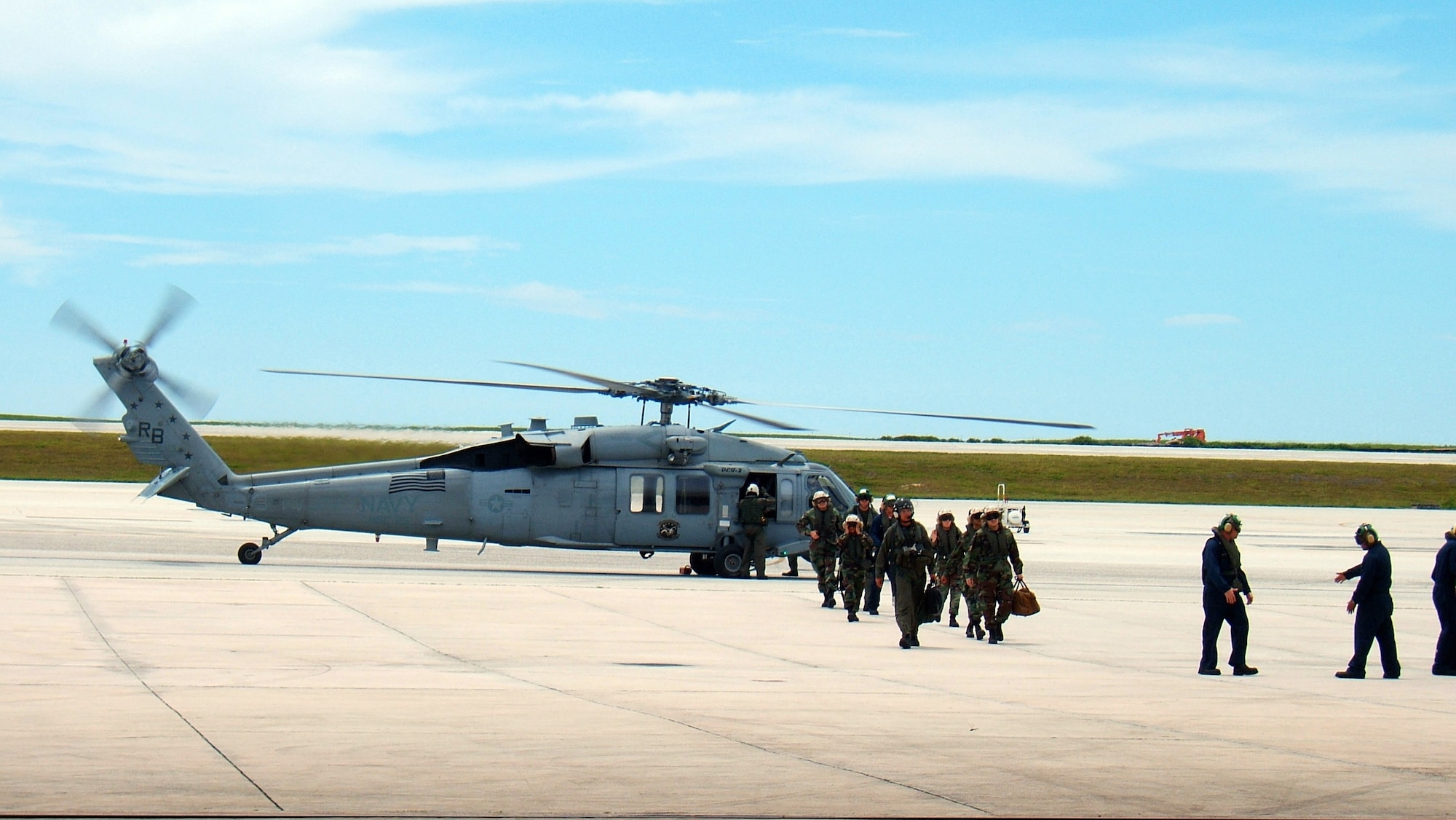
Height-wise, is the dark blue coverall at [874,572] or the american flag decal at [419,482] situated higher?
the american flag decal at [419,482]

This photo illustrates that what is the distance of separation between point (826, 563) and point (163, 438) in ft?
37.7

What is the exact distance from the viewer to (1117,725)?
10992mm

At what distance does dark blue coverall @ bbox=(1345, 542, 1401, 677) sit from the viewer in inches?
585

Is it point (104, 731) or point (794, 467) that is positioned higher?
point (794, 467)

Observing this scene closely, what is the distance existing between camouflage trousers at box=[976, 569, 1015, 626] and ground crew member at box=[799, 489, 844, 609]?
376 cm

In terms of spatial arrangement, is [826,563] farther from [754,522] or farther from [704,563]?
[704,563]

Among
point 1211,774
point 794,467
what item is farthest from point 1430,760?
point 794,467

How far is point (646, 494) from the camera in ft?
87.5

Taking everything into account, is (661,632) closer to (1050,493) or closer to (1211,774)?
(1211,774)

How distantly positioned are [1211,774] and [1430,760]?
5.86 ft

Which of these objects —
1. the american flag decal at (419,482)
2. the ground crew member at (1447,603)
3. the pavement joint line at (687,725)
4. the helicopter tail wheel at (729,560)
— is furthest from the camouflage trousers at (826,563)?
the ground crew member at (1447,603)

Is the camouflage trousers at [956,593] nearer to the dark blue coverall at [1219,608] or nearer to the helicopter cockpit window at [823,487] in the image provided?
the dark blue coverall at [1219,608]

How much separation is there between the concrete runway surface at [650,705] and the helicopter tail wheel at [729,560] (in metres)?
2.64

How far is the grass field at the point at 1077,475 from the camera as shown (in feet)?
184
